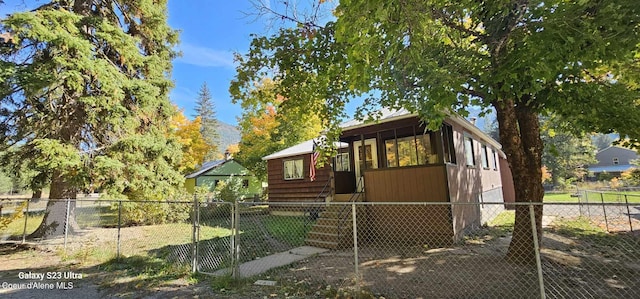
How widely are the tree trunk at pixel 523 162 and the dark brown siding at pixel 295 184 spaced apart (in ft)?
27.6

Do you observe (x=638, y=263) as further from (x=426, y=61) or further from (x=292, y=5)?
(x=292, y=5)

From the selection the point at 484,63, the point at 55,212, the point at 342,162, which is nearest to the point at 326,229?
the point at 342,162

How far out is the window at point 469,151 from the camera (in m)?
11.2

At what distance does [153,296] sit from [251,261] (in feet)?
8.07

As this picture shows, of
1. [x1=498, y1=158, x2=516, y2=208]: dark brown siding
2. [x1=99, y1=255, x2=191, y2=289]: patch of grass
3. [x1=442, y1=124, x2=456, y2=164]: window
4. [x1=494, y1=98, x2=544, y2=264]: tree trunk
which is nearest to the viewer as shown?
[x1=99, y1=255, x2=191, y2=289]: patch of grass

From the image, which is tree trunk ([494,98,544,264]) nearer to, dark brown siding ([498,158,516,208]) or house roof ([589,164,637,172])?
dark brown siding ([498,158,516,208])

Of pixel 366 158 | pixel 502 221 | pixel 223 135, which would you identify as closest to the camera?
pixel 366 158

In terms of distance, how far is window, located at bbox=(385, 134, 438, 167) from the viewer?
9.07 m

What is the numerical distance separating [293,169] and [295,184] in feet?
2.78

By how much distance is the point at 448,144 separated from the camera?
9.37m

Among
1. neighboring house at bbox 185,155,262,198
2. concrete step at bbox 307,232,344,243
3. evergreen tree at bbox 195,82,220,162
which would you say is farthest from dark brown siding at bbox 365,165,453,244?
evergreen tree at bbox 195,82,220,162

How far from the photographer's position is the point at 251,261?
22.7 ft

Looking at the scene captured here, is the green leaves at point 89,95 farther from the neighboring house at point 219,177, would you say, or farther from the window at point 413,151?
the neighboring house at point 219,177

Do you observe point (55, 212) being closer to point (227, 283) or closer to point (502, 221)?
point (227, 283)
